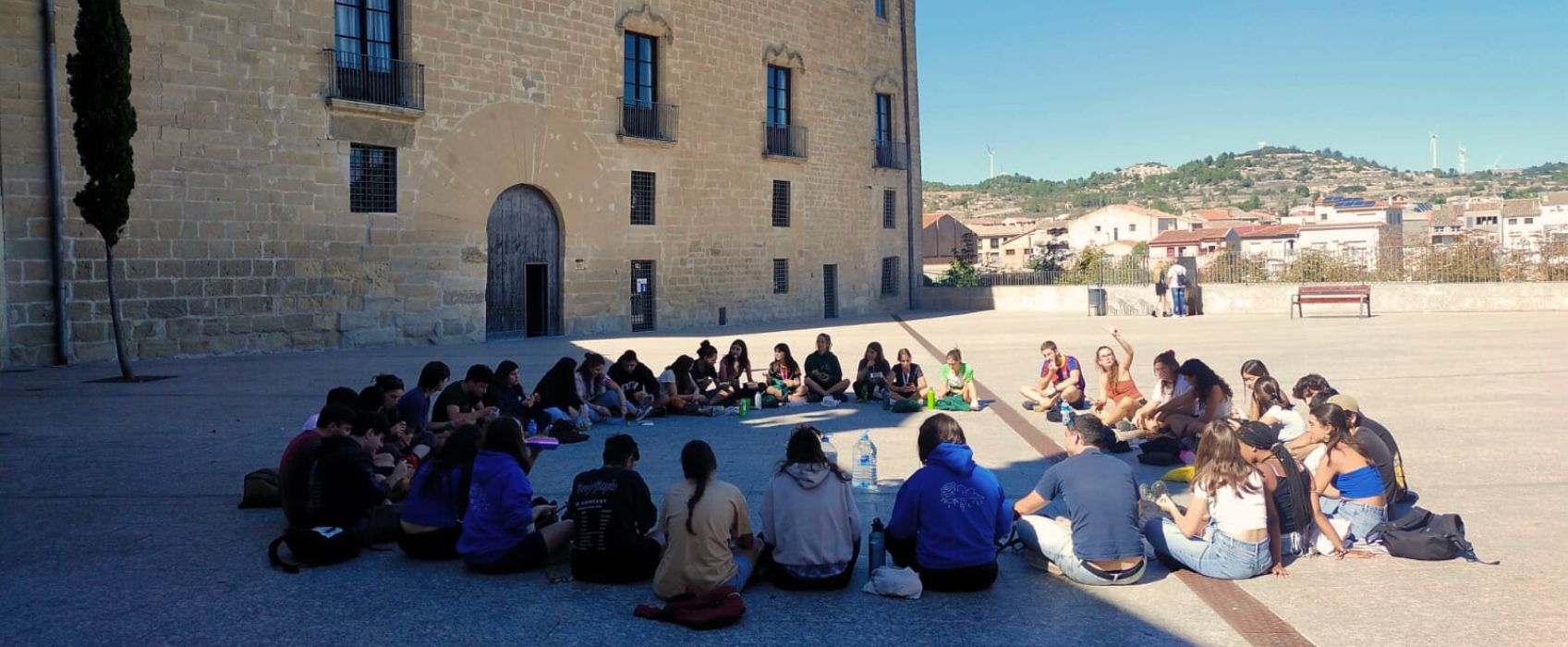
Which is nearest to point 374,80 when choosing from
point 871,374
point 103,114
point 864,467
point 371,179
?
point 371,179

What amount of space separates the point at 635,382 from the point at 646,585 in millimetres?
7062

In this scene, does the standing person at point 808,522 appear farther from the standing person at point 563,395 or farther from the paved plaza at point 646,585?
the standing person at point 563,395

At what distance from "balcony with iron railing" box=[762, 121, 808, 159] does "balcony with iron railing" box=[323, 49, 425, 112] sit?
35.0 feet

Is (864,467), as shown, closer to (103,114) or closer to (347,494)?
(347,494)

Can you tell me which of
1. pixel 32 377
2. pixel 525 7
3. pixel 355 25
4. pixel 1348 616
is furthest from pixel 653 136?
pixel 1348 616

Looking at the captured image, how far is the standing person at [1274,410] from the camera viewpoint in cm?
891

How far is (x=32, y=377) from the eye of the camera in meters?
15.4

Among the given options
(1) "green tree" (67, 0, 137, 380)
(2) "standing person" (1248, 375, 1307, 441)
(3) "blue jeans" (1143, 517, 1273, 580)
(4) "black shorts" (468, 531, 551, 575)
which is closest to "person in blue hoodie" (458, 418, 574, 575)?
(4) "black shorts" (468, 531, 551, 575)

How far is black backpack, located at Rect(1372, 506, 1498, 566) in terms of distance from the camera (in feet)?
20.6

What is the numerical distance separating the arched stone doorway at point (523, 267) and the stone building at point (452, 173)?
6 centimetres

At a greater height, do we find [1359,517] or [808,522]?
[808,522]

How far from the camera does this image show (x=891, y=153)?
35.5 meters

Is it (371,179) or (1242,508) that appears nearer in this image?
(1242,508)

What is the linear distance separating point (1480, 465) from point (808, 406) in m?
7.16
